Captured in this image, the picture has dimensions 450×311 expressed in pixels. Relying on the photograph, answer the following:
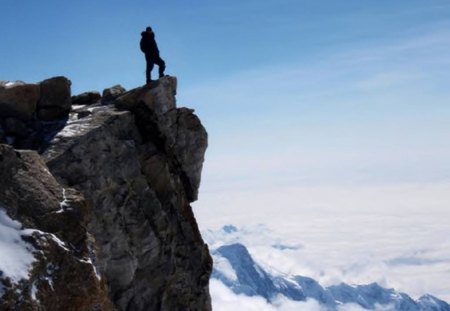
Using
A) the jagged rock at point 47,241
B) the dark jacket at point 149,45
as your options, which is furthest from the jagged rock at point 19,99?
the jagged rock at point 47,241

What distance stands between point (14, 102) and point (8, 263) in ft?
50.2

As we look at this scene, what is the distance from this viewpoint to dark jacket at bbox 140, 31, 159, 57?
3550 cm

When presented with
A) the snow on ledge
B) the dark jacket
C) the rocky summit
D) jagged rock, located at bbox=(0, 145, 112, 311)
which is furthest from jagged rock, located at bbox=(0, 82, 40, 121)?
the snow on ledge

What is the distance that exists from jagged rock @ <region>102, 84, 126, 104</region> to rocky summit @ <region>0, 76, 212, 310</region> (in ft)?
0.31

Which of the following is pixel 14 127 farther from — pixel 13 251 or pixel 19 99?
pixel 13 251

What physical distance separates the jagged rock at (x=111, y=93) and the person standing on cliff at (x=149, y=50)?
1.94 m

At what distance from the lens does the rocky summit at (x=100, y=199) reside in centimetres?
1738

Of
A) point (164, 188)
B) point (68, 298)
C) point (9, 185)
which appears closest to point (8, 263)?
point (68, 298)

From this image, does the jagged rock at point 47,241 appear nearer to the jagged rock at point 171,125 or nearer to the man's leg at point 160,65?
the jagged rock at point 171,125

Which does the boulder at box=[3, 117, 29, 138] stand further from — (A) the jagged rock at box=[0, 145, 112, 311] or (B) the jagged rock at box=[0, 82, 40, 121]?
(A) the jagged rock at box=[0, 145, 112, 311]

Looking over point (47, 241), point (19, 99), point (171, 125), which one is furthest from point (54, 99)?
point (47, 241)

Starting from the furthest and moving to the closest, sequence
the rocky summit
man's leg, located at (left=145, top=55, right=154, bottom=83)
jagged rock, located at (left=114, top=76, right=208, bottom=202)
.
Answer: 1. man's leg, located at (left=145, top=55, right=154, bottom=83)
2. jagged rock, located at (left=114, top=76, right=208, bottom=202)
3. the rocky summit

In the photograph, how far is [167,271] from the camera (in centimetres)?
3253

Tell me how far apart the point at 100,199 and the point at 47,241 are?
10376 mm
